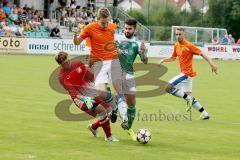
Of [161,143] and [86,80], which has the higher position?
[86,80]

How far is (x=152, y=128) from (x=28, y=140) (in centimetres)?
313

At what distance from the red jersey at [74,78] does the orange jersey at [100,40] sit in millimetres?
650

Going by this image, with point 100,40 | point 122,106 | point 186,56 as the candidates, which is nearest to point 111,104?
point 122,106

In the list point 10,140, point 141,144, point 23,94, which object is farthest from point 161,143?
point 23,94

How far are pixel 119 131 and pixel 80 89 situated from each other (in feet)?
4.76

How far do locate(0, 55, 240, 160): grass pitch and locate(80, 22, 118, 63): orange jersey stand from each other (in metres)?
1.46

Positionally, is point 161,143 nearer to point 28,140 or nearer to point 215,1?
point 28,140

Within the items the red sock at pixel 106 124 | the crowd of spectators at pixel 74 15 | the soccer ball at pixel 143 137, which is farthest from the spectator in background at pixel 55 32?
the soccer ball at pixel 143 137

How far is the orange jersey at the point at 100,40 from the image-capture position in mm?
12234

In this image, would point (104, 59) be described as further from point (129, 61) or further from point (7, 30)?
point (7, 30)

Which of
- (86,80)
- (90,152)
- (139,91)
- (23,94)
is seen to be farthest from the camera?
(139,91)

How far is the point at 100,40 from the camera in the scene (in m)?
12.3

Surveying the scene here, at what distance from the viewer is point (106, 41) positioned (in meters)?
12.4

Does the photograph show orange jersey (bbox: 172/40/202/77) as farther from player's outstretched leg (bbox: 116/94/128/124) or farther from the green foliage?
the green foliage
